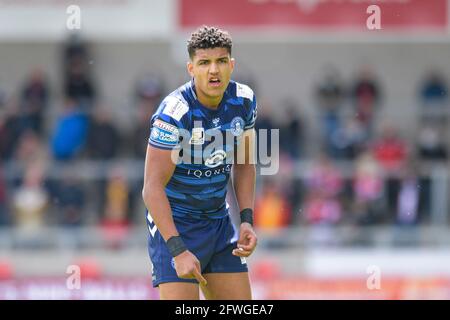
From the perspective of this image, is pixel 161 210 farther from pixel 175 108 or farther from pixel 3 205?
pixel 3 205

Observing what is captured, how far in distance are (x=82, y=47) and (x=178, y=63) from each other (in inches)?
84.2

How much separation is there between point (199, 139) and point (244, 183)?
57 centimetres

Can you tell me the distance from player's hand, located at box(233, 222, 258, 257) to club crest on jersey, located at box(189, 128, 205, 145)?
0.61 m

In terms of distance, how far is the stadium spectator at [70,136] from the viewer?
17.3 meters

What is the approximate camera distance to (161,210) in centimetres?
692

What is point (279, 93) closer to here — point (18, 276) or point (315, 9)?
point (315, 9)

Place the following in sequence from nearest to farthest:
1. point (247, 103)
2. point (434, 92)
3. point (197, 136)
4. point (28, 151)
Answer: point (197, 136)
point (247, 103)
point (28, 151)
point (434, 92)

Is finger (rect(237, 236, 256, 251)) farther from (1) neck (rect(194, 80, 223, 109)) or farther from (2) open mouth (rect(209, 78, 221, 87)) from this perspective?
(2) open mouth (rect(209, 78, 221, 87))

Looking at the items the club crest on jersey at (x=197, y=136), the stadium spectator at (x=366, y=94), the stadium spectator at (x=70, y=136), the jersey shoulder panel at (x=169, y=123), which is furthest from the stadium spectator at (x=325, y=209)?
the jersey shoulder panel at (x=169, y=123)

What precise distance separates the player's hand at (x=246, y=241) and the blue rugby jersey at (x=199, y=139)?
0.74ft

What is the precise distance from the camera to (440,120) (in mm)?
18656

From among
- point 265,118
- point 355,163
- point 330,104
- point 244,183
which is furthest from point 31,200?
point 244,183
